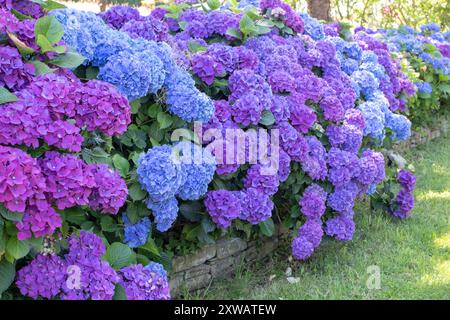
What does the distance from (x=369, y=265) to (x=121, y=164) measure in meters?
1.74

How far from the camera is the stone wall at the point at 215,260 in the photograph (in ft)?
10.4

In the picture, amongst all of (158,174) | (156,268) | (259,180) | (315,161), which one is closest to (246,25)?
(315,161)

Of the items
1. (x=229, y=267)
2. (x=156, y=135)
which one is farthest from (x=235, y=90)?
(x=229, y=267)

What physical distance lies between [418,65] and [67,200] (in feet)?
16.8

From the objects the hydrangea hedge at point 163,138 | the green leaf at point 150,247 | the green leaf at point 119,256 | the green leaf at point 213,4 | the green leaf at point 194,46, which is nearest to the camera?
the hydrangea hedge at point 163,138

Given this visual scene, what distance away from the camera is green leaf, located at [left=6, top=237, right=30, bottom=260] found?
6.72 feet

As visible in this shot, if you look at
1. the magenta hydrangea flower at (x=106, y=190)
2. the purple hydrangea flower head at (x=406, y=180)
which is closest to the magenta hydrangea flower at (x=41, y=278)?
the magenta hydrangea flower at (x=106, y=190)

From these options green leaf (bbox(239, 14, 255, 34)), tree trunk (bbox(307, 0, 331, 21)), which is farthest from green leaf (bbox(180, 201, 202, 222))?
tree trunk (bbox(307, 0, 331, 21))

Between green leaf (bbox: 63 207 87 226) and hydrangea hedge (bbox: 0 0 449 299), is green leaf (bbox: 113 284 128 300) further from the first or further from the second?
green leaf (bbox: 63 207 87 226)

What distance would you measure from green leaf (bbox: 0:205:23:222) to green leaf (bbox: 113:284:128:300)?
0.55 m

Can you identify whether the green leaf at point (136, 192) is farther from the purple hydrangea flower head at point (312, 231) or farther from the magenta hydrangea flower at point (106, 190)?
the purple hydrangea flower head at point (312, 231)

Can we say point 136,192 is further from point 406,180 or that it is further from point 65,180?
point 406,180

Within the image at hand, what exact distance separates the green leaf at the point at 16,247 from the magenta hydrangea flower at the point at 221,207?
1.11 meters

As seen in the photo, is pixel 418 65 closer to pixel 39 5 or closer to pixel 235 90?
pixel 235 90
